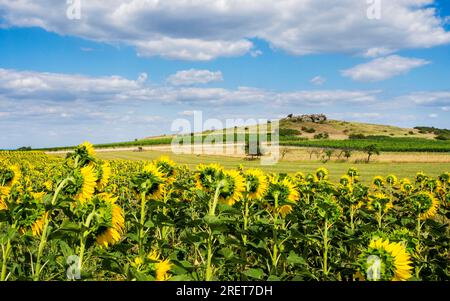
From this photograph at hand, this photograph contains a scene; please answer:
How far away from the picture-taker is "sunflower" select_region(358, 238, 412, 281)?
3.12 meters

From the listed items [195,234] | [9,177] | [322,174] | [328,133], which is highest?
[328,133]

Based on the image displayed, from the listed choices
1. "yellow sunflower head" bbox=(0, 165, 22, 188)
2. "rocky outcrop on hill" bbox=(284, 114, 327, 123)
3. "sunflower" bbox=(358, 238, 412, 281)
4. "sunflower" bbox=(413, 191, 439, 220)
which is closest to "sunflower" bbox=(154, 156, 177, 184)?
"yellow sunflower head" bbox=(0, 165, 22, 188)

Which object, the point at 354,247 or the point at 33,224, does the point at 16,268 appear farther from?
the point at 354,247

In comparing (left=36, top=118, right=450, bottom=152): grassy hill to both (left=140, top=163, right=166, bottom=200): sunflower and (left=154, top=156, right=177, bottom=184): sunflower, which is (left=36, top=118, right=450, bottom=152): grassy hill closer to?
(left=154, top=156, right=177, bottom=184): sunflower

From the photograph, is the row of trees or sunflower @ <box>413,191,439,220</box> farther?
the row of trees

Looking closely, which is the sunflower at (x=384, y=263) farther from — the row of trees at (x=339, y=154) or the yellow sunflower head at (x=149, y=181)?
the row of trees at (x=339, y=154)

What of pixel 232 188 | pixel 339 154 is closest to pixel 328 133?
pixel 339 154

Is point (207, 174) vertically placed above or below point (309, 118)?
below

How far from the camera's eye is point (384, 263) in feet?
10.4

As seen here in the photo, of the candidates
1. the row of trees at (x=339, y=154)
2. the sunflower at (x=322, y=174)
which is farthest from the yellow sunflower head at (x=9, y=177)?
the row of trees at (x=339, y=154)

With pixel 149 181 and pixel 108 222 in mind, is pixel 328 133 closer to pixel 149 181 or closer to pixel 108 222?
pixel 149 181

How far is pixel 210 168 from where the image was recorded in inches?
243
